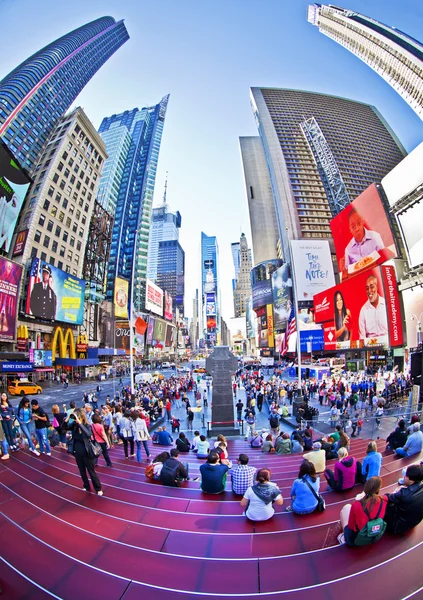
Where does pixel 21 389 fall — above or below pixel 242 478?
below

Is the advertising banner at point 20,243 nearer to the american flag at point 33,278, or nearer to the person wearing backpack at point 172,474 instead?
the american flag at point 33,278

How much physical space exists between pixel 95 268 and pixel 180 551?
2777 inches

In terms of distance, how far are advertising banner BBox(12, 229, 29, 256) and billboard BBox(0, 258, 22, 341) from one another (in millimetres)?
8349

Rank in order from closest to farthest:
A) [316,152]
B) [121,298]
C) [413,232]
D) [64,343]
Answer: [413,232] → [64,343] → [121,298] → [316,152]

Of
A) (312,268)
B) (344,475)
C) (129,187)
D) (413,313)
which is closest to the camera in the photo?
(344,475)

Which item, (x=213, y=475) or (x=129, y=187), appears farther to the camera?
(x=129, y=187)

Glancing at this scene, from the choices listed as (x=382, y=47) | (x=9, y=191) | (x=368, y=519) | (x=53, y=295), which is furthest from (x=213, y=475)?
(x=382, y=47)

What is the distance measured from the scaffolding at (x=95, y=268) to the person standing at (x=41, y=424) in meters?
55.5

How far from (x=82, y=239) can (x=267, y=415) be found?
173 feet

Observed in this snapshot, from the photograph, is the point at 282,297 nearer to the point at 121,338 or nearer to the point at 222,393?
the point at 121,338

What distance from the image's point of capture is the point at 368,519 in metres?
3.35

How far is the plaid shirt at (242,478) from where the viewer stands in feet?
17.9

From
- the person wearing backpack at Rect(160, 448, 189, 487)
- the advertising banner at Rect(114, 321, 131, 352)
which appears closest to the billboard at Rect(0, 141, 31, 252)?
the person wearing backpack at Rect(160, 448, 189, 487)

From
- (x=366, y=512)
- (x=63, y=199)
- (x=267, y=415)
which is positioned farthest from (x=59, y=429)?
(x=63, y=199)
